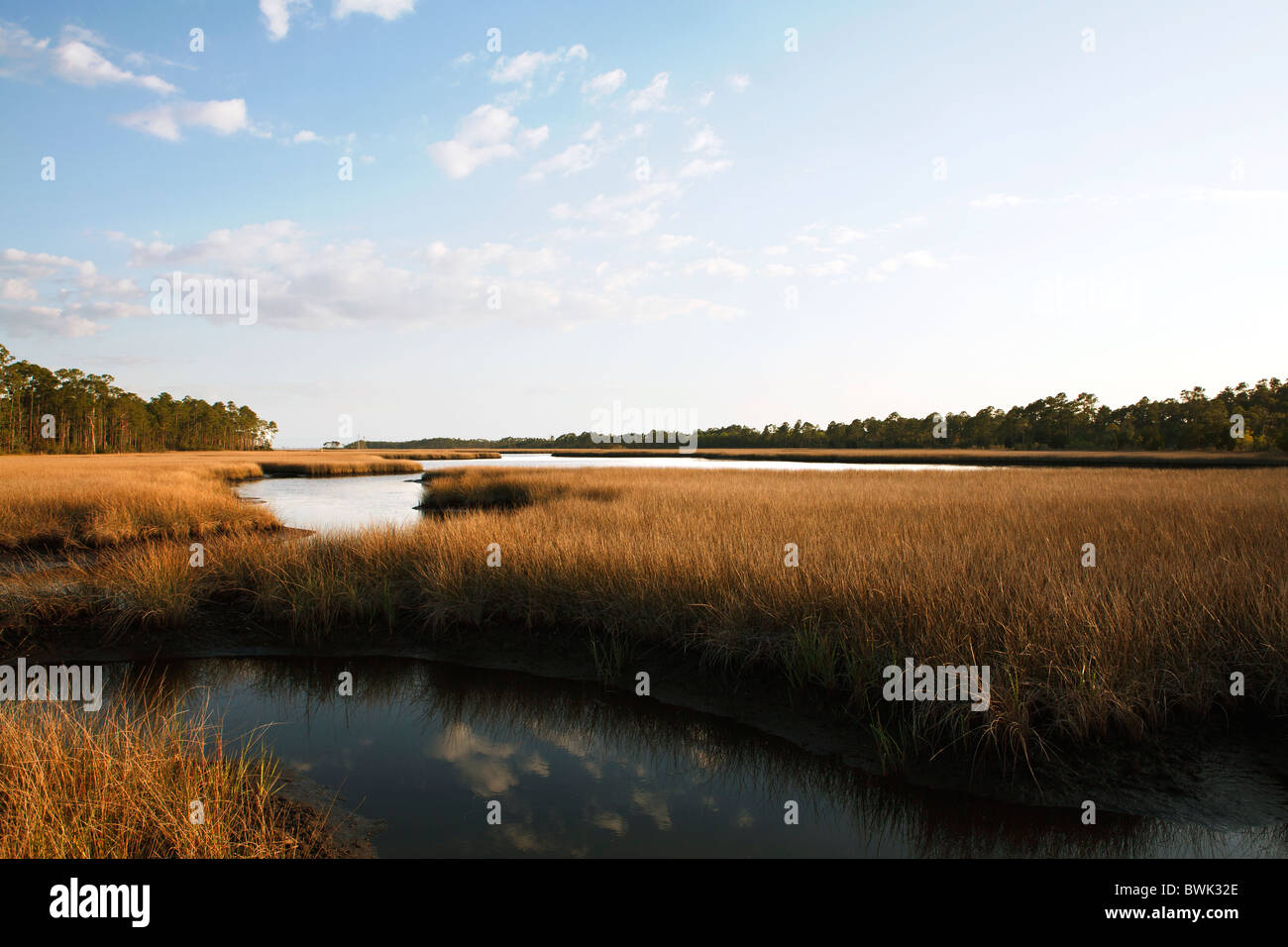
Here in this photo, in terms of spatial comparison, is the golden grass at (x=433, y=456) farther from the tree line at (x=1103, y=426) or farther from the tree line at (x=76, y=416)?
the tree line at (x=1103, y=426)

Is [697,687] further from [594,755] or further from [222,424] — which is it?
[222,424]

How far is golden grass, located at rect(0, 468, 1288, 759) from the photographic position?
5.50 m

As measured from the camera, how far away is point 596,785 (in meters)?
5.12

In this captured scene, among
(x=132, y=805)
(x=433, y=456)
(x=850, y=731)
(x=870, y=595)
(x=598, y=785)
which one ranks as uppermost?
(x=433, y=456)

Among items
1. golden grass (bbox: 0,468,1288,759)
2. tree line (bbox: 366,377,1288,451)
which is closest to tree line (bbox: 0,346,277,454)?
golden grass (bbox: 0,468,1288,759)

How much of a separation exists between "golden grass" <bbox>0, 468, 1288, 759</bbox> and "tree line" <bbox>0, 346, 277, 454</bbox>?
78.7 meters

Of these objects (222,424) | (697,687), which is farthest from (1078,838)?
(222,424)

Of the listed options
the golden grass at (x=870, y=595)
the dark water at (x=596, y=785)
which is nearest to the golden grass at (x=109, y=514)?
the golden grass at (x=870, y=595)

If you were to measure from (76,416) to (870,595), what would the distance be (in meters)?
117

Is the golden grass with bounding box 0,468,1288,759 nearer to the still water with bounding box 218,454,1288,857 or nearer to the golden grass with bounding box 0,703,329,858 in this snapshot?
the still water with bounding box 218,454,1288,857

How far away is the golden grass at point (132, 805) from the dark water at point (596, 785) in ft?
2.56

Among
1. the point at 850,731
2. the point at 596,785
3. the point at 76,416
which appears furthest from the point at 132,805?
the point at 76,416

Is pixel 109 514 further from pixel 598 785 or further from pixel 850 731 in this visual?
pixel 850 731
